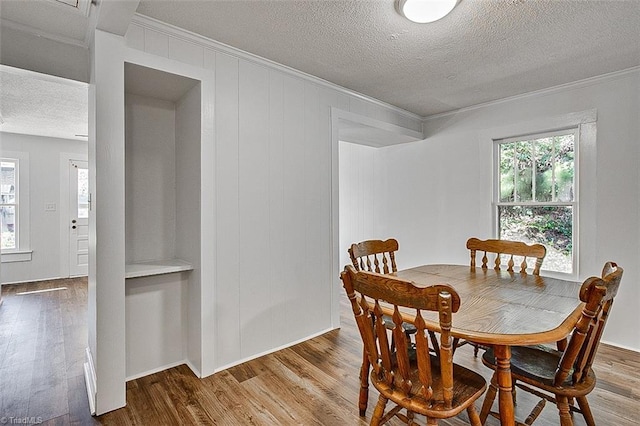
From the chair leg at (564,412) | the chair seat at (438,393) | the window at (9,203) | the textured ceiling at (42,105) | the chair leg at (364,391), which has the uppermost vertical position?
the textured ceiling at (42,105)

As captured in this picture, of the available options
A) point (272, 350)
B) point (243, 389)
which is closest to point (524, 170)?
point (272, 350)

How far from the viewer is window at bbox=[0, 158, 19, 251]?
5156mm

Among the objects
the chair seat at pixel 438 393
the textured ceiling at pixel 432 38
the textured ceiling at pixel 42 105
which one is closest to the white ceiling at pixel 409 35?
the textured ceiling at pixel 432 38

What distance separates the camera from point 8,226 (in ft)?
17.0

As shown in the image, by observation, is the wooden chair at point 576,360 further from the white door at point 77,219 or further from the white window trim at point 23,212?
the white window trim at point 23,212

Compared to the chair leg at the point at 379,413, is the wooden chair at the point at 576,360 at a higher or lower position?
higher

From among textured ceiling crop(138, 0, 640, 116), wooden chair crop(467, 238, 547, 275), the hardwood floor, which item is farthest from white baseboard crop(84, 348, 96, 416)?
wooden chair crop(467, 238, 547, 275)

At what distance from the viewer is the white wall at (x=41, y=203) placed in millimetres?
5246

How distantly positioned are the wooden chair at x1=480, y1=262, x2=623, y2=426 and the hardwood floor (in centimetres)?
47

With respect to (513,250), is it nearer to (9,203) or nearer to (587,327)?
(587,327)

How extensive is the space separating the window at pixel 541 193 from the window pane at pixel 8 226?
23.4ft

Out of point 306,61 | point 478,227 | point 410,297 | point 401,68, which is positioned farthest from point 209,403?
point 478,227

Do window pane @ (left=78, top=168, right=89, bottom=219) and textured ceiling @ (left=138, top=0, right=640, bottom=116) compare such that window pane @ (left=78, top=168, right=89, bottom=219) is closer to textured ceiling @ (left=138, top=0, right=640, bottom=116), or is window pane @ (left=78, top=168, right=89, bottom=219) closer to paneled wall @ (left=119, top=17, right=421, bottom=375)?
paneled wall @ (left=119, top=17, right=421, bottom=375)

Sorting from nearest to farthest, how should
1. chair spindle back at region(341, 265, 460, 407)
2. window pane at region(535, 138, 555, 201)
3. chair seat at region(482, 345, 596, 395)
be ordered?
chair spindle back at region(341, 265, 460, 407), chair seat at region(482, 345, 596, 395), window pane at region(535, 138, 555, 201)
